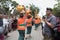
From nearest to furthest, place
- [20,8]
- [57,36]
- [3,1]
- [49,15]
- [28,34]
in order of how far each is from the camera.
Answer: [57,36]
[49,15]
[20,8]
[28,34]
[3,1]

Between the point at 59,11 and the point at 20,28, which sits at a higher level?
the point at 59,11

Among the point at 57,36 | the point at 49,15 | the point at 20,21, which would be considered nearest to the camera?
the point at 57,36

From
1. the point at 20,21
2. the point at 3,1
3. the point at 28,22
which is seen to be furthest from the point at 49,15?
the point at 3,1

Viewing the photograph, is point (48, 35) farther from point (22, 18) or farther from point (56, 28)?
point (22, 18)

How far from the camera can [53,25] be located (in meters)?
8.77

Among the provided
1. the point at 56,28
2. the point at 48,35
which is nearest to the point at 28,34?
the point at 48,35

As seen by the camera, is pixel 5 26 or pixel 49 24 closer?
pixel 49 24

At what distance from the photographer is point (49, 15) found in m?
9.48

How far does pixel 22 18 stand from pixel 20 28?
0.48m

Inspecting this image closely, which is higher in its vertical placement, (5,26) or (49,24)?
(49,24)

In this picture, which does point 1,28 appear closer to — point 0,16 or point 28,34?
point 0,16

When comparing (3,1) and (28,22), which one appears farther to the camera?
(3,1)

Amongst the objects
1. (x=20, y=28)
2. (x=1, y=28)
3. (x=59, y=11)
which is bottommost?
(x=20, y=28)

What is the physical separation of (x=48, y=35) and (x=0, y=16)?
1.81m
